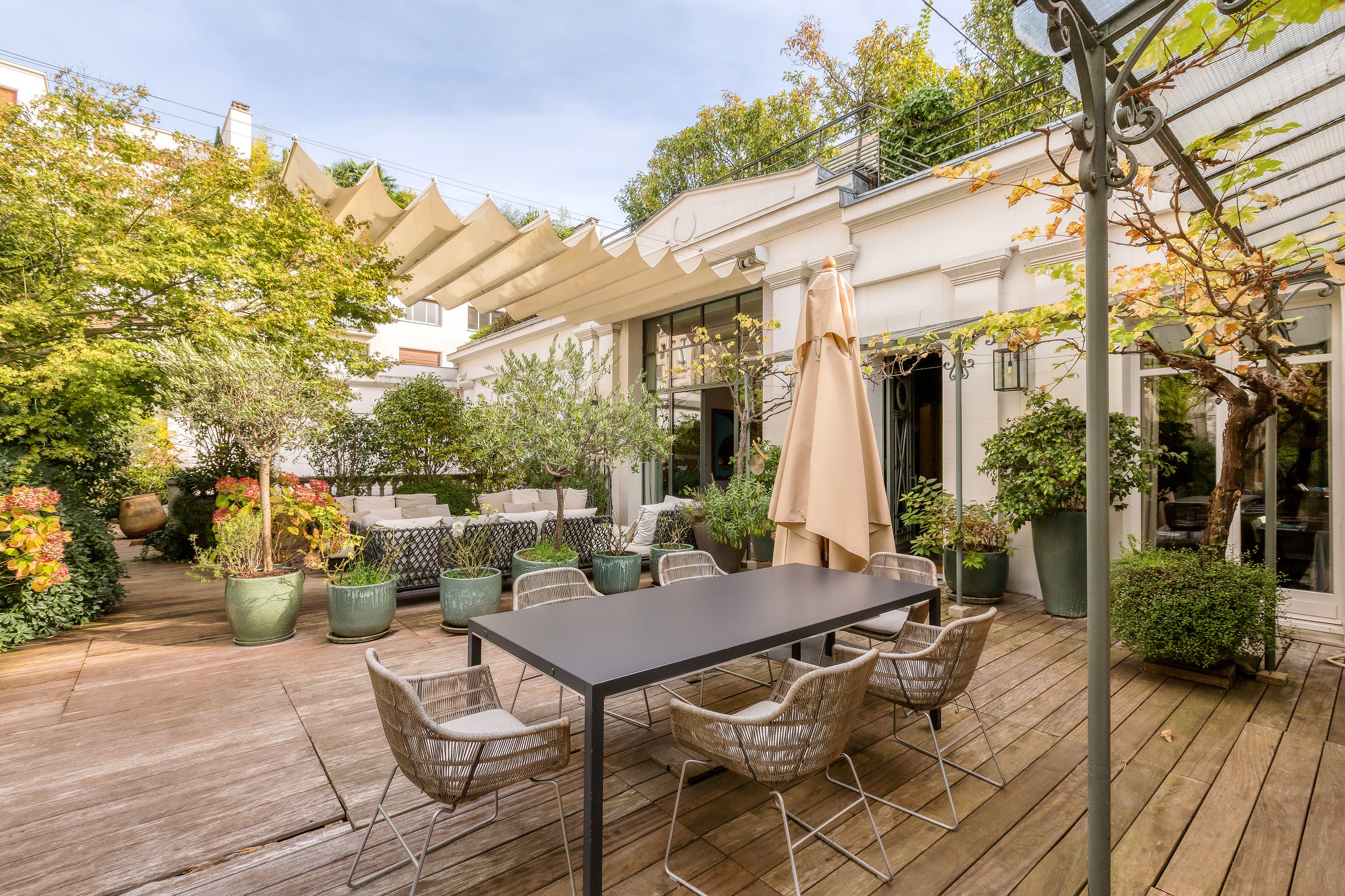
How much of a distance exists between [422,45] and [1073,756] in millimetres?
9972

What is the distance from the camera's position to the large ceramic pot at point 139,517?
30.0ft

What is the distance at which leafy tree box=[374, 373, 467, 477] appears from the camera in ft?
33.6

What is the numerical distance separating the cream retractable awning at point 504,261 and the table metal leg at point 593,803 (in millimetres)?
4950

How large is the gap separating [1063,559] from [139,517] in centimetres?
1207

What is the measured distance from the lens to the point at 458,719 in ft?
7.64

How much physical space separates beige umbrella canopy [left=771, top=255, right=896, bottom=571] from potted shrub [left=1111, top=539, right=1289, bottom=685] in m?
1.57

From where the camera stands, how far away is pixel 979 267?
624 centimetres

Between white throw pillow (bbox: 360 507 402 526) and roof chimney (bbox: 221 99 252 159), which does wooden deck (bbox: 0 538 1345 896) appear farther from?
roof chimney (bbox: 221 99 252 159)

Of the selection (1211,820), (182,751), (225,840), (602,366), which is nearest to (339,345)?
(602,366)

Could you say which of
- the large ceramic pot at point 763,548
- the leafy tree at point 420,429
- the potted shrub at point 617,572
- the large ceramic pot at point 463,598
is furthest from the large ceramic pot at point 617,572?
the leafy tree at point 420,429

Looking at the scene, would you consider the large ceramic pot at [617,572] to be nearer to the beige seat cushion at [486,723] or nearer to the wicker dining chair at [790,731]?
the beige seat cushion at [486,723]

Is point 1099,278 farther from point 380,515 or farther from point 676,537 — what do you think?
point 380,515

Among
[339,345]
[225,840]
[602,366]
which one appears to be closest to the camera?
[225,840]

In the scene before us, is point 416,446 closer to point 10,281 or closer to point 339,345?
point 339,345
